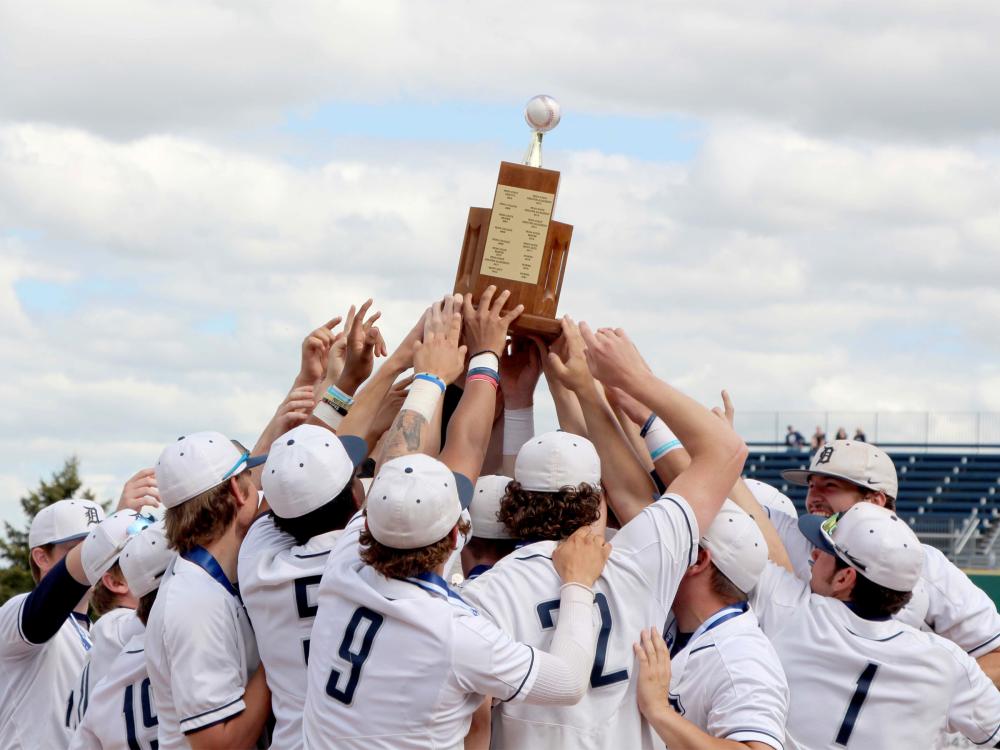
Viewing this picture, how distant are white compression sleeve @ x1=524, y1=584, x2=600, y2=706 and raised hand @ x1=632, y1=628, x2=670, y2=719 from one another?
198mm

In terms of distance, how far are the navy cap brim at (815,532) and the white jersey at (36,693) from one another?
361cm

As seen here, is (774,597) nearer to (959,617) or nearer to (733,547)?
(733,547)

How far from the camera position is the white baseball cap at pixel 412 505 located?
370cm

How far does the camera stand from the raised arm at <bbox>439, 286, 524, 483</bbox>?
484 centimetres

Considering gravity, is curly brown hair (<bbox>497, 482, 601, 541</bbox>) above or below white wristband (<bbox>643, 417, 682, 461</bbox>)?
below

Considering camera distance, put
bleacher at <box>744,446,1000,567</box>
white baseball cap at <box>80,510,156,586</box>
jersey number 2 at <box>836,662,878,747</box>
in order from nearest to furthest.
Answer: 1. jersey number 2 at <box>836,662,878,747</box>
2. white baseball cap at <box>80,510,156,586</box>
3. bleacher at <box>744,446,1000,567</box>

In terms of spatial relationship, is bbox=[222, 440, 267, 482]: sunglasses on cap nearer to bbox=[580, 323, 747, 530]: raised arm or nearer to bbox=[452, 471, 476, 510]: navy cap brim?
bbox=[452, 471, 476, 510]: navy cap brim

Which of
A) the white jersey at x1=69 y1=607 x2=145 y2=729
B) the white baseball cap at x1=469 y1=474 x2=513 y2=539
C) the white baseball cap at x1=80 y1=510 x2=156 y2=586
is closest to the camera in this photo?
the white baseball cap at x1=469 y1=474 x2=513 y2=539

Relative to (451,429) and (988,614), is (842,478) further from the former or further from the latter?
(451,429)

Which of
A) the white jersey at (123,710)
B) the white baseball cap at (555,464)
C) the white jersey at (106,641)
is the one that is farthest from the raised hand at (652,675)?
the white jersey at (106,641)

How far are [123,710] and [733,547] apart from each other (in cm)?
255

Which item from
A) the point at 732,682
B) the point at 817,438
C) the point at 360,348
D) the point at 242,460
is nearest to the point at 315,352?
the point at 360,348

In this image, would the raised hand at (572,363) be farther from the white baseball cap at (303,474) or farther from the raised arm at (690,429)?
the white baseball cap at (303,474)

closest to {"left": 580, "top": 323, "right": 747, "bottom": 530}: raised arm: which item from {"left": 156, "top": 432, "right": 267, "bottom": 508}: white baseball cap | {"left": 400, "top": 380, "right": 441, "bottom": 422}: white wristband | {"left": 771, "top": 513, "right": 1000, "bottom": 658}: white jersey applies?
{"left": 400, "top": 380, "right": 441, "bottom": 422}: white wristband
